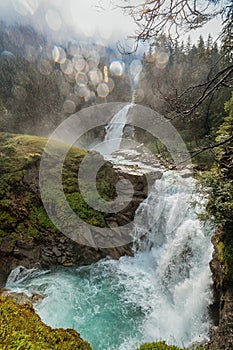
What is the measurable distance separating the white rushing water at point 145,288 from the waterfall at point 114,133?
16.8 meters

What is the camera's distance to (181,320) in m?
5.21

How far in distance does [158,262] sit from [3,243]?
611cm

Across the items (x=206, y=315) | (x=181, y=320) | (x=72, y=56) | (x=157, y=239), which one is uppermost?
(x=72, y=56)

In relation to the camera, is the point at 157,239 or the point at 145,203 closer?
the point at 157,239

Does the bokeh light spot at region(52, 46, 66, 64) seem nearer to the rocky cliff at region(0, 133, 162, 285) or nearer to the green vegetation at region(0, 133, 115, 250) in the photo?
the green vegetation at region(0, 133, 115, 250)

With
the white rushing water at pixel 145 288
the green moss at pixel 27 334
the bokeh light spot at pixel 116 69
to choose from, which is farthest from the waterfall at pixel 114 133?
the green moss at pixel 27 334

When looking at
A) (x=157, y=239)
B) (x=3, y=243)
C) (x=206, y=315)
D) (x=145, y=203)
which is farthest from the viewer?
(x=145, y=203)

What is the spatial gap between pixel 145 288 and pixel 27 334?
5.69m

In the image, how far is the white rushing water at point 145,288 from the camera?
5.05 meters

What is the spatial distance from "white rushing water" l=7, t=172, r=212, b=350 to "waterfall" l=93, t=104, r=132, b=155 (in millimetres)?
16847

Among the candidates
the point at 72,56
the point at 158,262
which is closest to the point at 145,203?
the point at 158,262

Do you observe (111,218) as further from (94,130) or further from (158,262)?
(94,130)

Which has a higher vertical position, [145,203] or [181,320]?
[145,203]

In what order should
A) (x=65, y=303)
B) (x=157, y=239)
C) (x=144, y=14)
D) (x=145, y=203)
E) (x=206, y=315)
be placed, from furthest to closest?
(x=145, y=203), (x=157, y=239), (x=65, y=303), (x=206, y=315), (x=144, y=14)
